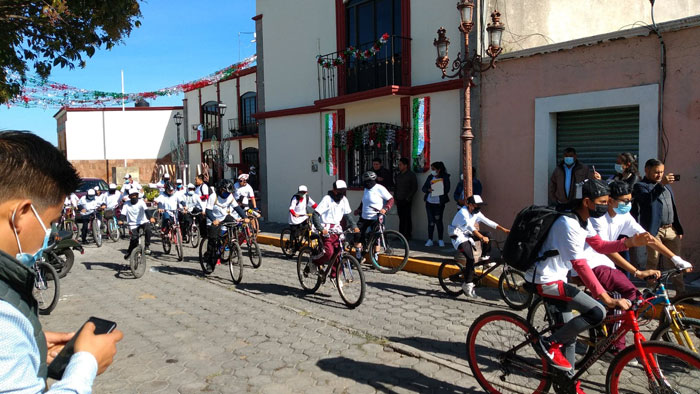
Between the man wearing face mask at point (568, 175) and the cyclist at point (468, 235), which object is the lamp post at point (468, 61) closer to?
the man wearing face mask at point (568, 175)

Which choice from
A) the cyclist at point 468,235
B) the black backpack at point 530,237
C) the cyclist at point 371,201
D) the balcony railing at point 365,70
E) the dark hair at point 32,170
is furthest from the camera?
the balcony railing at point 365,70

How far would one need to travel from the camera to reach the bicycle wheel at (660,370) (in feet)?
10.8

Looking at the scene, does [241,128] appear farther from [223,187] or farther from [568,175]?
[568,175]

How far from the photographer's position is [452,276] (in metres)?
7.91

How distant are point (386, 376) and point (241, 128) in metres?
23.5

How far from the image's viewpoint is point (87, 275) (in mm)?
10531

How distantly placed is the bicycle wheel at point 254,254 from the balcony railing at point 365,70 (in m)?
5.74

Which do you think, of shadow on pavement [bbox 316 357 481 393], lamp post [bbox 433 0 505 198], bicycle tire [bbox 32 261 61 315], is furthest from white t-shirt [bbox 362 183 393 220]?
bicycle tire [bbox 32 261 61 315]

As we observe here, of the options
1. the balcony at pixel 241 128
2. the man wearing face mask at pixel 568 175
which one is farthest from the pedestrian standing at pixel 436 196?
the balcony at pixel 241 128

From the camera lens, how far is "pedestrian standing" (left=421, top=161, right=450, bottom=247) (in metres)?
11.7

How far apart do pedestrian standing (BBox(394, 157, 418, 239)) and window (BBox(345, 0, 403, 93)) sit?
2.37m

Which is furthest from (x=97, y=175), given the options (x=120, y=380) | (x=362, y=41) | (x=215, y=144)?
(x=120, y=380)

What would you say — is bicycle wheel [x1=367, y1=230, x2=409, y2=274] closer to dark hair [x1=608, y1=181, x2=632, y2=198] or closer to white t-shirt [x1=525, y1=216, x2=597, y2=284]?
dark hair [x1=608, y1=181, x2=632, y2=198]

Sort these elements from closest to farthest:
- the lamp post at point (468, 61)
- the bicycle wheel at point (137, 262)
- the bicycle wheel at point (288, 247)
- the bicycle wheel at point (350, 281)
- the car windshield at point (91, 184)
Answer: the bicycle wheel at point (350, 281) < the lamp post at point (468, 61) < the bicycle wheel at point (137, 262) < the bicycle wheel at point (288, 247) < the car windshield at point (91, 184)
